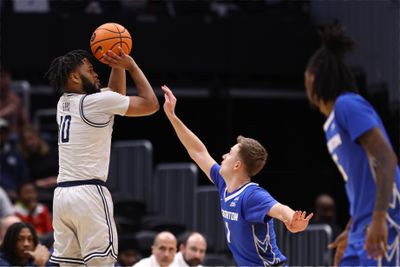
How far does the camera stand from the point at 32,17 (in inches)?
593

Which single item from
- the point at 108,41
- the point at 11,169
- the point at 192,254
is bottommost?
the point at 192,254

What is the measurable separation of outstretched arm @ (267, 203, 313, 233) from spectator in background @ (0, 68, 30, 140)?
28.5 feet

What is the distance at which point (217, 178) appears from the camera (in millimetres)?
6809

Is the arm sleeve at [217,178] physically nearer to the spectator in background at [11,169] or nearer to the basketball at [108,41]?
the basketball at [108,41]

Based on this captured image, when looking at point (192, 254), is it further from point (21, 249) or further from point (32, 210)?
point (32, 210)

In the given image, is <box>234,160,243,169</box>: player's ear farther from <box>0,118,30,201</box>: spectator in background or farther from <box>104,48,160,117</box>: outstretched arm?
<box>0,118,30,201</box>: spectator in background

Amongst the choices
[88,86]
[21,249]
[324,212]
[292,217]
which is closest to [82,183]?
[88,86]

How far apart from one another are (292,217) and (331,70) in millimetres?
1034

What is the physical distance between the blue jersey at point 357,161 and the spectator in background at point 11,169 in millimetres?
8605

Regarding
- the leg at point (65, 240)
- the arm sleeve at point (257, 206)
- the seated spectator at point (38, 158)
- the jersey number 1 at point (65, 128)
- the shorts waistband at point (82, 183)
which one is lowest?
the leg at point (65, 240)

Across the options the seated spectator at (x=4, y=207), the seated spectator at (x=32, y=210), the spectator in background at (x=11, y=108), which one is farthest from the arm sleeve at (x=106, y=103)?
the spectator in background at (x=11, y=108)

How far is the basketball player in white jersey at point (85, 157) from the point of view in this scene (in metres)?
6.17

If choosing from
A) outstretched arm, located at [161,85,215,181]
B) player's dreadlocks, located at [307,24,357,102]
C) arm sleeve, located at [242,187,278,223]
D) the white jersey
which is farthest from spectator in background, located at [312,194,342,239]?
player's dreadlocks, located at [307,24,357,102]

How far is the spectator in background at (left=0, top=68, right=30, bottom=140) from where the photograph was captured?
14.2 meters
